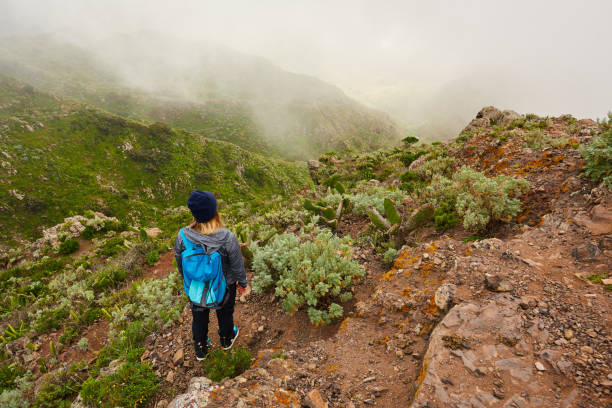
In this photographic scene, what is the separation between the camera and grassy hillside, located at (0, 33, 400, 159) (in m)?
86.8

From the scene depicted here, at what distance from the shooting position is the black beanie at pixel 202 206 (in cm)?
311

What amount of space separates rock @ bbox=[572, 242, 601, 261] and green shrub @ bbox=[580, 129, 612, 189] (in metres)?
1.62

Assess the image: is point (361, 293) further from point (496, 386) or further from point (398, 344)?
point (496, 386)

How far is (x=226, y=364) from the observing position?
3.38 meters

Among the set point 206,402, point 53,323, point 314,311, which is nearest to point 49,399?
point 53,323

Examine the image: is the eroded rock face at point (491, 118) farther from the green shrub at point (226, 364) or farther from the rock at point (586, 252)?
the green shrub at point (226, 364)

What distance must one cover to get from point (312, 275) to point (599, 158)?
5.61 meters

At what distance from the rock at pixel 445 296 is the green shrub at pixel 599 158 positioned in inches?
136

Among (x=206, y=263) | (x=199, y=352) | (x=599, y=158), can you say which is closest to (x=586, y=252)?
(x=599, y=158)

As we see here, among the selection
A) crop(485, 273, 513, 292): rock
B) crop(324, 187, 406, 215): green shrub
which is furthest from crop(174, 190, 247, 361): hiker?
crop(324, 187, 406, 215): green shrub

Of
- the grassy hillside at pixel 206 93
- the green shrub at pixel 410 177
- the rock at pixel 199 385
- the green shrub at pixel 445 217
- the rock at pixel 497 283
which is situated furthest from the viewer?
the grassy hillside at pixel 206 93

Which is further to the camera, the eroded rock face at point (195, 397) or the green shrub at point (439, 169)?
the green shrub at point (439, 169)

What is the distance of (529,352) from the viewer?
2.20 metres

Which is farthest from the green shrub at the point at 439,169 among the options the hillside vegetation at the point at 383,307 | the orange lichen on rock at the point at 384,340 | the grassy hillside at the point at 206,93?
the grassy hillside at the point at 206,93
